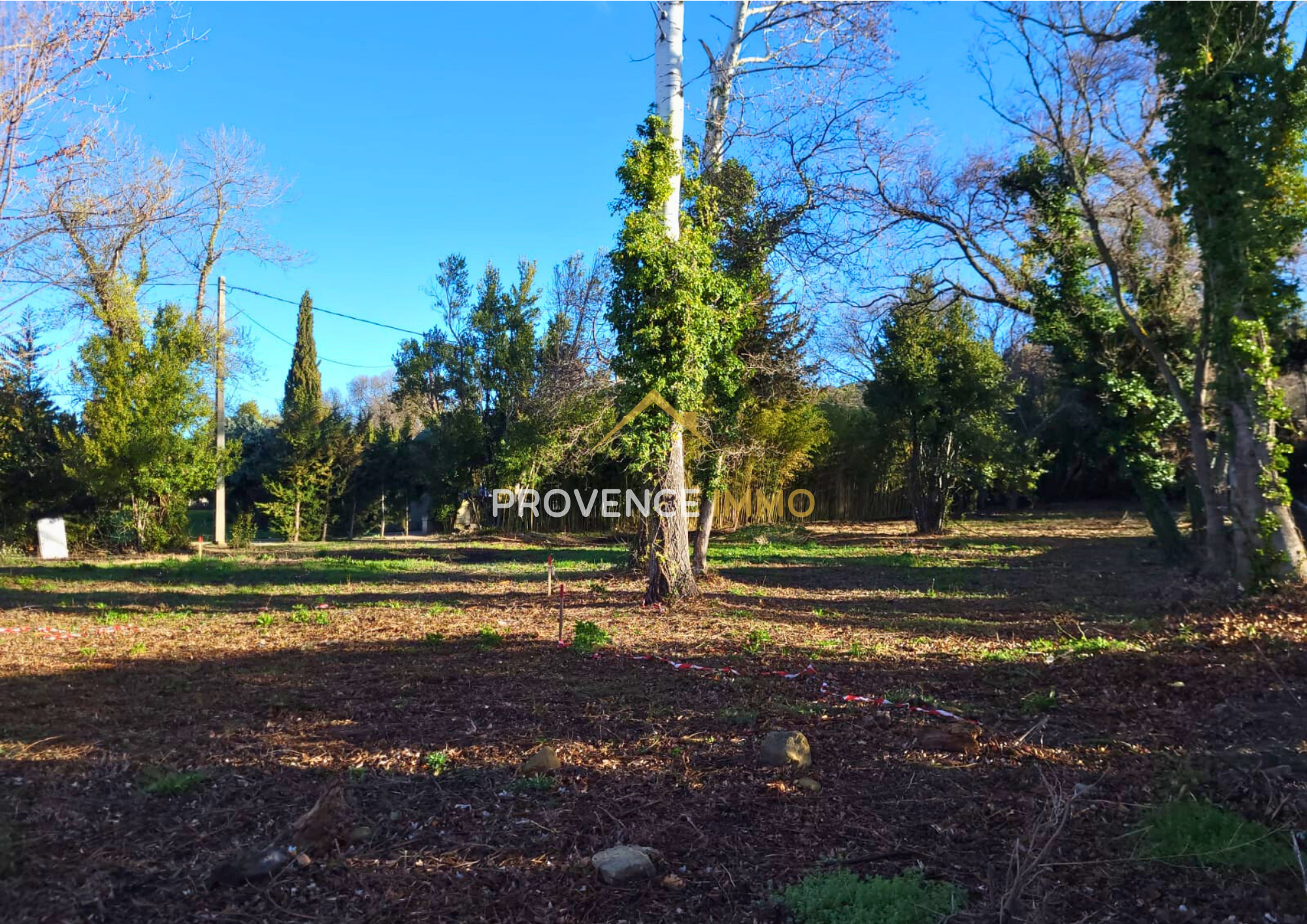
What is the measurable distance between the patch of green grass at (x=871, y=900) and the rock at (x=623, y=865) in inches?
20.9

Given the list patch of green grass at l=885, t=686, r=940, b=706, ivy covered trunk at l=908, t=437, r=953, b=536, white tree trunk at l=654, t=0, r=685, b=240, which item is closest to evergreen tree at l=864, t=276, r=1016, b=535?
ivy covered trunk at l=908, t=437, r=953, b=536

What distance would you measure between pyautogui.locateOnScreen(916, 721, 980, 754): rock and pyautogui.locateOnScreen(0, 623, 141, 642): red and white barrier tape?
790 centimetres

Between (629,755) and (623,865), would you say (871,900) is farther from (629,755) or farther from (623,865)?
(629,755)

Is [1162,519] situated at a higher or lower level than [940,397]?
lower

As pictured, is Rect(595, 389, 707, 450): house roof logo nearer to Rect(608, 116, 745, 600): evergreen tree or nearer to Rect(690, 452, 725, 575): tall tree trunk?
Rect(608, 116, 745, 600): evergreen tree

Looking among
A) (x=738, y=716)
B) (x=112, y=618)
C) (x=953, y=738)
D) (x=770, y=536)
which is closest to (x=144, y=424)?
(x=112, y=618)

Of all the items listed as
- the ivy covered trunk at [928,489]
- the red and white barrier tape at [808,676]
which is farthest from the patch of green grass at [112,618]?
the ivy covered trunk at [928,489]

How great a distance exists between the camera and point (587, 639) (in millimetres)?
7668

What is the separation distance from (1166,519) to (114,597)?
15.1 metres

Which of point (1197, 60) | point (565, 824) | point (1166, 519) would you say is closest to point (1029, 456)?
point (1166, 519)

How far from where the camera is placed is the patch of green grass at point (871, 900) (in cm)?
284

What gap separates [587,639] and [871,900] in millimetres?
4924

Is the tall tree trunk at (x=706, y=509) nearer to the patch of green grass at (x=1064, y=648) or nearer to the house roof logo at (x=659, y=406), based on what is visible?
the house roof logo at (x=659, y=406)

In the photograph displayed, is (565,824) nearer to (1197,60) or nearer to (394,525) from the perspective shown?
(1197,60)
